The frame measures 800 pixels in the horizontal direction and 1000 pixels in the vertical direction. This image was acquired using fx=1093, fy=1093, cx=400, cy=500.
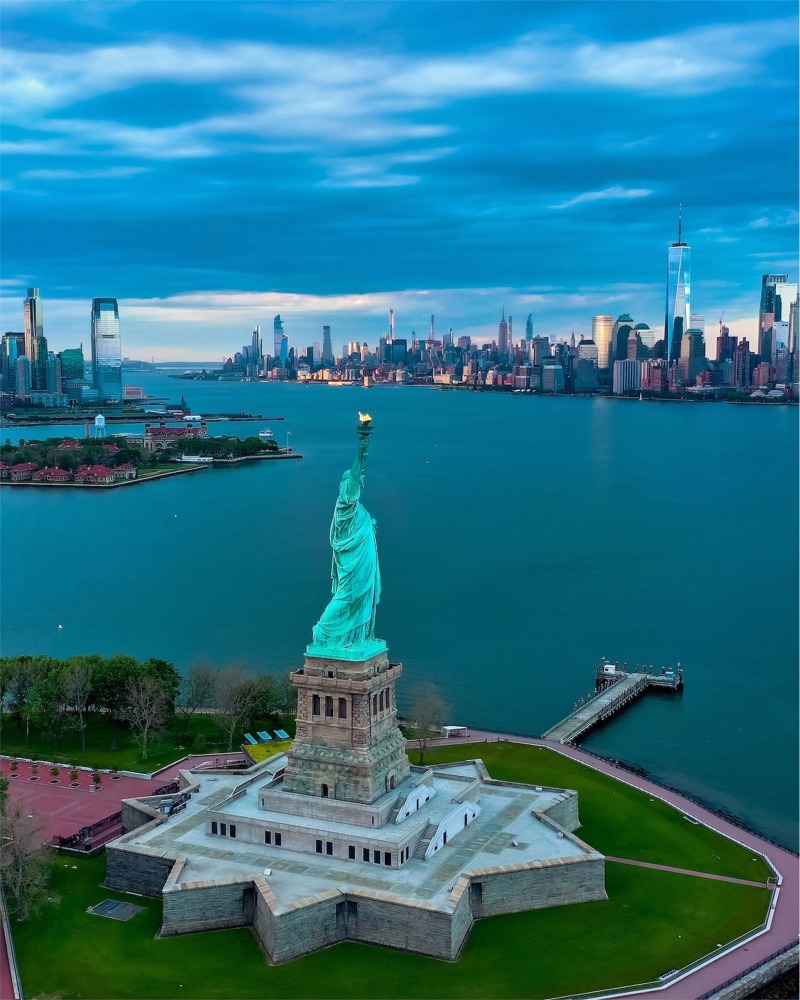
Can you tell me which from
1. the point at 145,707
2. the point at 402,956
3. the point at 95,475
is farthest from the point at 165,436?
the point at 402,956

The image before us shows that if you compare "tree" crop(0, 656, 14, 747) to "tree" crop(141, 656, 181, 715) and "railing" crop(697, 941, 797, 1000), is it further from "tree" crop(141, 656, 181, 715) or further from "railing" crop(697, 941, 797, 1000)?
"railing" crop(697, 941, 797, 1000)

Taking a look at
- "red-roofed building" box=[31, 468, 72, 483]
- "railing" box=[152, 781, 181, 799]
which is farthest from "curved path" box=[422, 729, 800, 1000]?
"red-roofed building" box=[31, 468, 72, 483]

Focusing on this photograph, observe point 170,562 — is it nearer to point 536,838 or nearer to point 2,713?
point 2,713

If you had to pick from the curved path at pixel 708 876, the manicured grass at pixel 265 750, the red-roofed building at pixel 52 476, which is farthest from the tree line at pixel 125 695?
the red-roofed building at pixel 52 476

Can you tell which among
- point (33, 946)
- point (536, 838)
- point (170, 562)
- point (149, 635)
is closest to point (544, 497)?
point (170, 562)

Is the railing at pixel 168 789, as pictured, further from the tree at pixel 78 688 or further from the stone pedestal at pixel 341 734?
the stone pedestal at pixel 341 734

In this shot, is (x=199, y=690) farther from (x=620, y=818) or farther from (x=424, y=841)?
(x=620, y=818)
